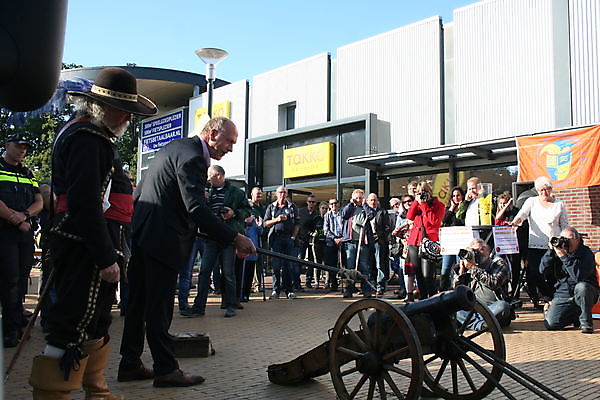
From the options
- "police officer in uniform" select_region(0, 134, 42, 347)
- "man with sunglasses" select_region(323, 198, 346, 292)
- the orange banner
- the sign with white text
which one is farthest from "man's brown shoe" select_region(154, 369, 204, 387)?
the sign with white text

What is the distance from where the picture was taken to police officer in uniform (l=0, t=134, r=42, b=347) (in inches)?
201

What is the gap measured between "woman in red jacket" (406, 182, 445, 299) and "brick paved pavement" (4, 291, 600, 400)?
1.41 meters

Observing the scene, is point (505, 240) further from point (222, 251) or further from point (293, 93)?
point (293, 93)

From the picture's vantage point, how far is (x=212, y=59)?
42.5 ft

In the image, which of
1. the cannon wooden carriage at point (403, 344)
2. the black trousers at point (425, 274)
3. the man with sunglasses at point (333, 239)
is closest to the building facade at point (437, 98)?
Answer: the man with sunglasses at point (333, 239)

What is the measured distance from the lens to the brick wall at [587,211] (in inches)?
449

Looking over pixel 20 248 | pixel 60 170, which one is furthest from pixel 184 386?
pixel 20 248

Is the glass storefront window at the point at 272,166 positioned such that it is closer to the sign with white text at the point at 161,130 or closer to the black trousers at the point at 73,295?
the sign with white text at the point at 161,130

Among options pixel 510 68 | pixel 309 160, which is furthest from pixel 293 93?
pixel 510 68

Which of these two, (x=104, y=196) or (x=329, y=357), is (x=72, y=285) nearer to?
(x=104, y=196)

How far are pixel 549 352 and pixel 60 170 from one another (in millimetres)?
4592

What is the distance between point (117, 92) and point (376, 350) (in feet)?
7.04

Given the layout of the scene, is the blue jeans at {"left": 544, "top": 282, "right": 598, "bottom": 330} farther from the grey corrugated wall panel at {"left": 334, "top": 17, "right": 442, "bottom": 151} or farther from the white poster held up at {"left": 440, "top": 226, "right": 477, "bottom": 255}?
the grey corrugated wall panel at {"left": 334, "top": 17, "right": 442, "bottom": 151}

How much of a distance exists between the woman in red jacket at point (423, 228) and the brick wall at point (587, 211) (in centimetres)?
447
